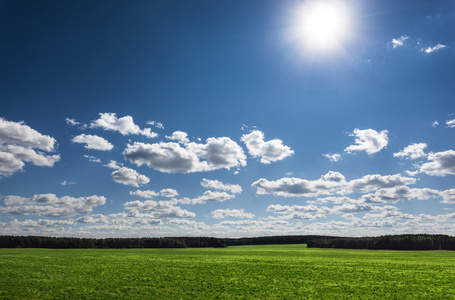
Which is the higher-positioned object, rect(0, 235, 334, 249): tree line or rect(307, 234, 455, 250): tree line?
rect(307, 234, 455, 250): tree line

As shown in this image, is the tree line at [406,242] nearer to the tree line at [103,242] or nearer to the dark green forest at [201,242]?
the dark green forest at [201,242]

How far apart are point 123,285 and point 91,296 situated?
5196 mm

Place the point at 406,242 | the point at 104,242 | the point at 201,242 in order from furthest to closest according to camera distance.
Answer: the point at 201,242 → the point at 104,242 → the point at 406,242

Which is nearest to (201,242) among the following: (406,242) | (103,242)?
(103,242)

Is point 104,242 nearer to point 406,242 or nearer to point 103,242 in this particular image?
point 103,242

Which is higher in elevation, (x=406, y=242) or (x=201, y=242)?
(x=406, y=242)

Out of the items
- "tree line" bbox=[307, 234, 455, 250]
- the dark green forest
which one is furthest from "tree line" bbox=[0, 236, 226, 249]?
"tree line" bbox=[307, 234, 455, 250]

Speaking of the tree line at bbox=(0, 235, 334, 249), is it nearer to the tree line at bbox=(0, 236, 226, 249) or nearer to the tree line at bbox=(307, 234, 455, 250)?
the tree line at bbox=(0, 236, 226, 249)

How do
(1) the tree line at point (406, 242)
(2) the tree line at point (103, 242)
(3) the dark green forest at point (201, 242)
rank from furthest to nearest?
(2) the tree line at point (103, 242) < (3) the dark green forest at point (201, 242) < (1) the tree line at point (406, 242)

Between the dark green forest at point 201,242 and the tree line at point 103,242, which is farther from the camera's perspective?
the tree line at point 103,242

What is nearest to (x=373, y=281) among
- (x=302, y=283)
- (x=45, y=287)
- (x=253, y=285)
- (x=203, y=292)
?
(x=302, y=283)

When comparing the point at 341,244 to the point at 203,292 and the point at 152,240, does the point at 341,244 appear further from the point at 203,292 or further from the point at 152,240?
the point at 203,292

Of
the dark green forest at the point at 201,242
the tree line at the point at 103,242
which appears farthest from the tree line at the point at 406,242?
the tree line at the point at 103,242

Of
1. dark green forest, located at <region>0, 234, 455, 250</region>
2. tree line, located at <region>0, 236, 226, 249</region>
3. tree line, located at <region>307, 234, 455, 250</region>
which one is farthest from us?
tree line, located at <region>0, 236, 226, 249</region>
